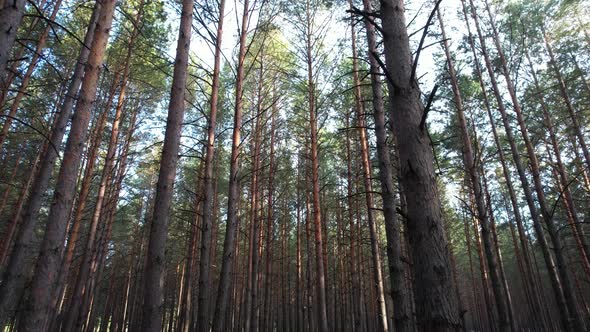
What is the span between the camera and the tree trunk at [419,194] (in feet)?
5.29

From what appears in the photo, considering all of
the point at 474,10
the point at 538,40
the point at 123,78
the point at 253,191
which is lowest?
the point at 253,191

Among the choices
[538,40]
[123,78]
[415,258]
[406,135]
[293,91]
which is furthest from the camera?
[538,40]

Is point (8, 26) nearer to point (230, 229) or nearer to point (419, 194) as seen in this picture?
point (419, 194)

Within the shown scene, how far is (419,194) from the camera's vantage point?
1818mm

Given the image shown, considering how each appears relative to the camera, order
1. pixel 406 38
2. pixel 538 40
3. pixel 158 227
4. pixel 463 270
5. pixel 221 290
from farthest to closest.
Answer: pixel 463 270, pixel 538 40, pixel 221 290, pixel 158 227, pixel 406 38

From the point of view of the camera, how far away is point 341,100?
Answer: 38.9 feet

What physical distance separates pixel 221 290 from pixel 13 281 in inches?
176

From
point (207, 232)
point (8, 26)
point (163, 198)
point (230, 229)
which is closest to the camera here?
point (8, 26)

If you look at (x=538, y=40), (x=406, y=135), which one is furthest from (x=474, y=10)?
(x=406, y=135)

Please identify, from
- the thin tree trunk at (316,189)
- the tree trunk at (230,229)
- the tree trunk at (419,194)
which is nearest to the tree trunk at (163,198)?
the tree trunk at (230,229)

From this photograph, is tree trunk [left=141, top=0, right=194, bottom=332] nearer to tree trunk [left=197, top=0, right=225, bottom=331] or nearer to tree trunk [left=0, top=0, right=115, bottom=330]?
tree trunk [left=0, top=0, right=115, bottom=330]

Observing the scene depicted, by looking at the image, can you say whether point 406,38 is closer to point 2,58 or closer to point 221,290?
point 2,58

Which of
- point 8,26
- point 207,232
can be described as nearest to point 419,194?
point 8,26

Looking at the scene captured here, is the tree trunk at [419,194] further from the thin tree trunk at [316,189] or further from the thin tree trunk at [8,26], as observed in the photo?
the thin tree trunk at [316,189]
